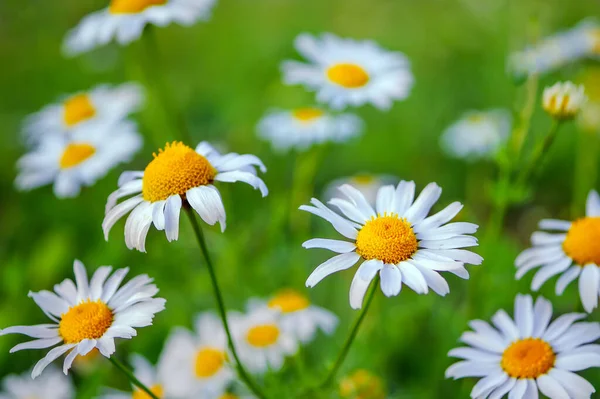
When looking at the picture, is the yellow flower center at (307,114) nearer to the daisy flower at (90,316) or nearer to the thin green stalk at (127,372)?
the daisy flower at (90,316)

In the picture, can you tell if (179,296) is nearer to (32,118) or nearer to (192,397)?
(192,397)

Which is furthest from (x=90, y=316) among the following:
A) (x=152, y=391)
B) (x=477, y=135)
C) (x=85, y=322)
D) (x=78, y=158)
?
(x=477, y=135)

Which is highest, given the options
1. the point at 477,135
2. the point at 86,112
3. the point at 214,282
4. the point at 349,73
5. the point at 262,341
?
the point at 86,112

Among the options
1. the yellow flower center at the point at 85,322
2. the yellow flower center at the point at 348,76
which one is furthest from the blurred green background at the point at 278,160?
the yellow flower center at the point at 85,322

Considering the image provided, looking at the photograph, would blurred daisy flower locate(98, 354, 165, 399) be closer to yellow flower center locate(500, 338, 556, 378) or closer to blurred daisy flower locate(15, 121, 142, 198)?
blurred daisy flower locate(15, 121, 142, 198)

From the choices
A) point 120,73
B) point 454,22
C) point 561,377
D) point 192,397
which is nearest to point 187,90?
point 120,73

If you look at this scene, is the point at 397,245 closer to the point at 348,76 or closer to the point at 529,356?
the point at 529,356
